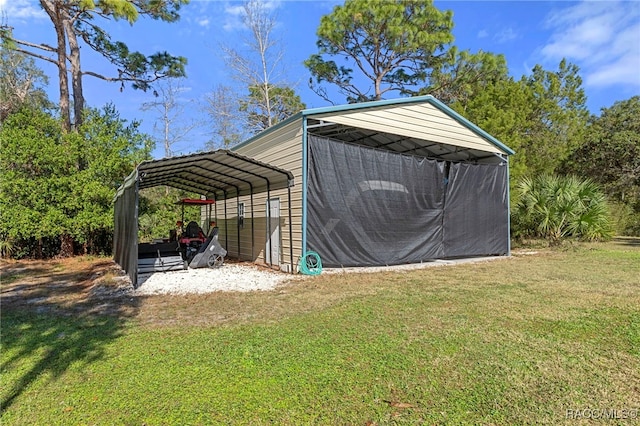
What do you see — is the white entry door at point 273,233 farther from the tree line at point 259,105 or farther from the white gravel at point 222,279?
the tree line at point 259,105

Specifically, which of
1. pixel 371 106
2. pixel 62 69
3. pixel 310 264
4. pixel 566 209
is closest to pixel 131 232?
pixel 310 264

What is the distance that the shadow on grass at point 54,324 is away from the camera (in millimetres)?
2816

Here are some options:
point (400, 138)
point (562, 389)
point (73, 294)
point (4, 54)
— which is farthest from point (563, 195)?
point (4, 54)

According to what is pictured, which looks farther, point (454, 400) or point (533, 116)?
point (533, 116)

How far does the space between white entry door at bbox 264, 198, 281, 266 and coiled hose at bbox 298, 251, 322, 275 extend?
112cm

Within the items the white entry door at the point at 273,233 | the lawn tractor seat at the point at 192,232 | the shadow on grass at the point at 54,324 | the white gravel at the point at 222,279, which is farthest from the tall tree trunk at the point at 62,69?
the white entry door at the point at 273,233

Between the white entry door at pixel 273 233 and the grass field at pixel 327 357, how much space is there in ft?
9.46

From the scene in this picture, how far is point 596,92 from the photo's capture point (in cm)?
2041

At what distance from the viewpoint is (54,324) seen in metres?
4.01

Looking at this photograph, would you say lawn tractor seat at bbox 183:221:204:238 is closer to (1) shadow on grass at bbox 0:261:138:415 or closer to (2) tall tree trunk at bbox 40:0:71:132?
(1) shadow on grass at bbox 0:261:138:415

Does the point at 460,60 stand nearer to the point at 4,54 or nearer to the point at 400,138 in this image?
the point at 400,138

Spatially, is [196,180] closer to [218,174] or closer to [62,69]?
[218,174]

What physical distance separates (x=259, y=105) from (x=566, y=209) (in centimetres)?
1513

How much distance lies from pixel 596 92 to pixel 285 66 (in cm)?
1742
